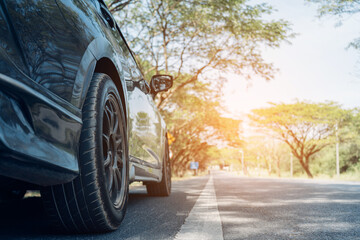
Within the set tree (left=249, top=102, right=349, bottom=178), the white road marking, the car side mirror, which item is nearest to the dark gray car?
the white road marking

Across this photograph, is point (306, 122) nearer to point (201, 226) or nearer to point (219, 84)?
point (219, 84)

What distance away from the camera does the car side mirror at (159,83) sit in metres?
5.41

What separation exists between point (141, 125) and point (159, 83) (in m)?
1.78

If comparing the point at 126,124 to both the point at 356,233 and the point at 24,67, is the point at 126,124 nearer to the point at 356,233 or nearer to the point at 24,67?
the point at 24,67

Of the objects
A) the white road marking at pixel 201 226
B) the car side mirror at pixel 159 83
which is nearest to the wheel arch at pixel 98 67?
the white road marking at pixel 201 226

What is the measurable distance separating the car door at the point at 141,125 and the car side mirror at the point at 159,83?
2.07 ft

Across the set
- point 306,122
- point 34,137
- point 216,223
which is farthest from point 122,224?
point 306,122

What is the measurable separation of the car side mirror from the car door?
630 millimetres

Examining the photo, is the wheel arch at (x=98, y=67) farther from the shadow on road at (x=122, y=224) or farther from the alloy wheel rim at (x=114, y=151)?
the shadow on road at (x=122, y=224)

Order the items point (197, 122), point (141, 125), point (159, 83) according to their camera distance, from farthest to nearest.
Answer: point (197, 122) < point (159, 83) < point (141, 125)

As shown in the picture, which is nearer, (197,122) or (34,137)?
(34,137)

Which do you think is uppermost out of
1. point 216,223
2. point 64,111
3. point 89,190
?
point 64,111

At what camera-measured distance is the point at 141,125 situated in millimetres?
3830

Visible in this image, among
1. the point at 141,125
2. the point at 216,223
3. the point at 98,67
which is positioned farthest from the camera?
the point at 141,125
